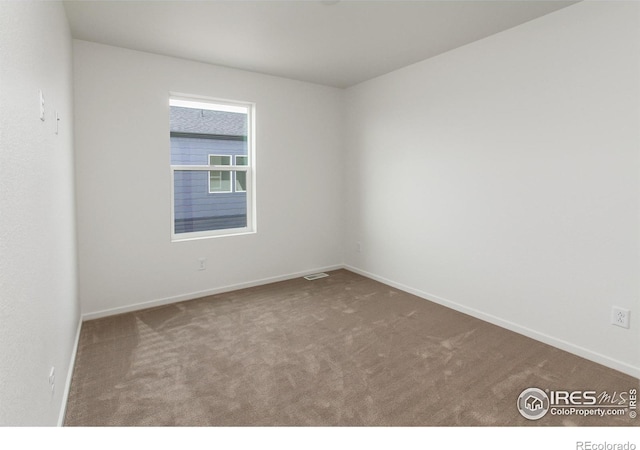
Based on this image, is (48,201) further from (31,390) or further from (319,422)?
(319,422)

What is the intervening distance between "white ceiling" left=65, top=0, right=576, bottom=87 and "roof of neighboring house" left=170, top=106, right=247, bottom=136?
55 cm

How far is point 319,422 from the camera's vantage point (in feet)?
6.54

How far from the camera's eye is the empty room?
79.0 inches

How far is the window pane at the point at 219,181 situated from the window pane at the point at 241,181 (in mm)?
98

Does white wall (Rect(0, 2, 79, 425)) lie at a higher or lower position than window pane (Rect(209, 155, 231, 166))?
lower

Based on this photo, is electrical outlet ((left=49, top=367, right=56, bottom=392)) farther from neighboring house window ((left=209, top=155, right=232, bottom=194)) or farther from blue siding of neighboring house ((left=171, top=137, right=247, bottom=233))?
neighboring house window ((left=209, top=155, right=232, bottom=194))

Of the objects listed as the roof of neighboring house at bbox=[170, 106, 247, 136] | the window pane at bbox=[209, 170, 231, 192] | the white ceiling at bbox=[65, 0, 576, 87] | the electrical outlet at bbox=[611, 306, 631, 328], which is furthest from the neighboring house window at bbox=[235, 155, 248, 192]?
the electrical outlet at bbox=[611, 306, 631, 328]

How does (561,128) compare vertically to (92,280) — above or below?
above

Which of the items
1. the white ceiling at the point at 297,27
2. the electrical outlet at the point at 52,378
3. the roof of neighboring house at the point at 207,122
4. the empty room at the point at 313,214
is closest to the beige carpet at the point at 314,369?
the empty room at the point at 313,214

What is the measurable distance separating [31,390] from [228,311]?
7.49 feet

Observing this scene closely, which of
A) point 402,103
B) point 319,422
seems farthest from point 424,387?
point 402,103

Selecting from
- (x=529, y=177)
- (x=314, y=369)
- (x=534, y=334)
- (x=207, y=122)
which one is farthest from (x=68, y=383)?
(x=529, y=177)

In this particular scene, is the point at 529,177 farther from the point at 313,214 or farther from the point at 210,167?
the point at 210,167

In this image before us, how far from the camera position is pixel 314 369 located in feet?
8.32
